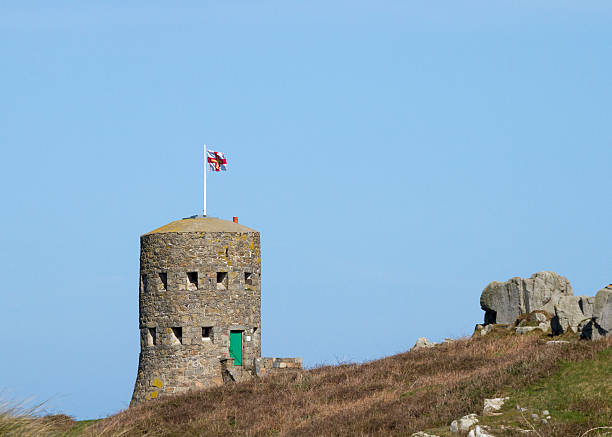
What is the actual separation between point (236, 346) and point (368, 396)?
1266 cm

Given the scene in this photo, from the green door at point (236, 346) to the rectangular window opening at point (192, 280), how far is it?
→ 262cm

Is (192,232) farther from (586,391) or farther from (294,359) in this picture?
(586,391)

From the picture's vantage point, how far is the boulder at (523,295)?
36875 millimetres

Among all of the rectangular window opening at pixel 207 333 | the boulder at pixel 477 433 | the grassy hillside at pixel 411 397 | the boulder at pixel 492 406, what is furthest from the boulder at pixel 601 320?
the rectangular window opening at pixel 207 333

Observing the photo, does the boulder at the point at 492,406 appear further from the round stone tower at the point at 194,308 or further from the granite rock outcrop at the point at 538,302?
the round stone tower at the point at 194,308

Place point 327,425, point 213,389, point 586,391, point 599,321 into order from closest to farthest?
point 586,391 < point 327,425 < point 599,321 < point 213,389

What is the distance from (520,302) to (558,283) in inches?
72.2

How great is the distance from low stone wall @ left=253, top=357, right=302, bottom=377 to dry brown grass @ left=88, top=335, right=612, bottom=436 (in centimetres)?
319

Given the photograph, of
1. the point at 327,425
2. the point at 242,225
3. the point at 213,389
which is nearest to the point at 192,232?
the point at 242,225

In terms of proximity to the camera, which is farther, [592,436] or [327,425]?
[327,425]

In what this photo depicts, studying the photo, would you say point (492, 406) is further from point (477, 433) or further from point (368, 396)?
point (368, 396)

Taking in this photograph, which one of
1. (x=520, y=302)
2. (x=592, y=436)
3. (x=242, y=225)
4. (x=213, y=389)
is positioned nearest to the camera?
(x=592, y=436)

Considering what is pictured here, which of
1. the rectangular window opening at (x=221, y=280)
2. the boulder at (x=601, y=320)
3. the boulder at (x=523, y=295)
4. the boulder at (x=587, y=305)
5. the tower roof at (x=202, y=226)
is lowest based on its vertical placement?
the boulder at (x=601, y=320)

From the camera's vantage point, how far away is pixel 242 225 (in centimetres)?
4106
